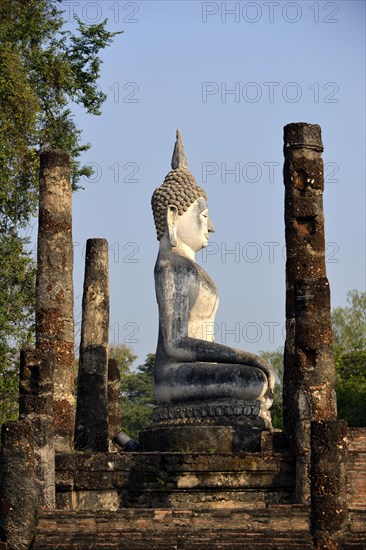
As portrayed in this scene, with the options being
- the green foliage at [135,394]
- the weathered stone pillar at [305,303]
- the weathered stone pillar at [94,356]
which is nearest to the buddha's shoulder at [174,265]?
the weathered stone pillar at [305,303]

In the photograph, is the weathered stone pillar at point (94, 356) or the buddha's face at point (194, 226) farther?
the weathered stone pillar at point (94, 356)

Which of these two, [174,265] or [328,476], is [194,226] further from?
[328,476]

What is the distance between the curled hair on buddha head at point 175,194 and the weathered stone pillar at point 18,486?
15.9ft

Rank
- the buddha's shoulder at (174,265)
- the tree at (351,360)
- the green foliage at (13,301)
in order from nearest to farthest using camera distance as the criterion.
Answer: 1. the buddha's shoulder at (174,265)
2. the green foliage at (13,301)
3. the tree at (351,360)

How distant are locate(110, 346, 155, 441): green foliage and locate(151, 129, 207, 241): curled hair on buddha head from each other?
23.0 metres

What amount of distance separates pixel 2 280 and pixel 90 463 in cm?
864

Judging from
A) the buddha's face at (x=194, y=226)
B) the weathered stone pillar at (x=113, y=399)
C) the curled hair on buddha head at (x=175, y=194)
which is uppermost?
the curled hair on buddha head at (x=175, y=194)

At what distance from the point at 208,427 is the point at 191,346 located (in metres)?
1.45

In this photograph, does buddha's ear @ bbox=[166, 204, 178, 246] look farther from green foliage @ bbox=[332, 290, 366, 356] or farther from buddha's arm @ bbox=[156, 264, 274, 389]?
green foliage @ bbox=[332, 290, 366, 356]

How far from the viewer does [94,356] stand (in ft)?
62.8

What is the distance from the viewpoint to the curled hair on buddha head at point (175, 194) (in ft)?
59.2

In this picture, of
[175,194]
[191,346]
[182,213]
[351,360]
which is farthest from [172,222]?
[351,360]

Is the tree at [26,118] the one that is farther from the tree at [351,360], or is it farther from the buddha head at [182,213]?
the tree at [351,360]

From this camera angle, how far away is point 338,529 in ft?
42.6
